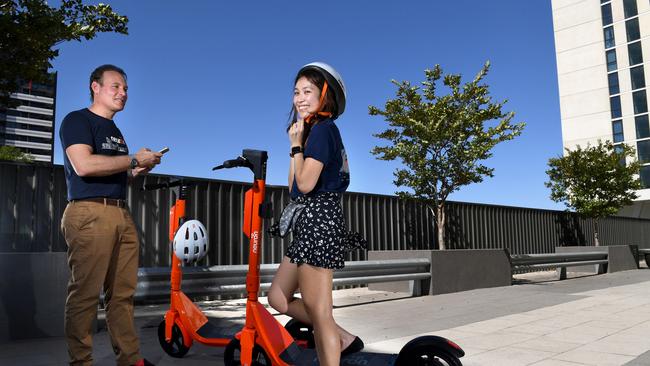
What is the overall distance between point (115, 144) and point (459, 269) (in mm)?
8464

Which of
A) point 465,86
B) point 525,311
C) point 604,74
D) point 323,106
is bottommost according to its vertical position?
point 525,311

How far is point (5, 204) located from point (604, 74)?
5721cm

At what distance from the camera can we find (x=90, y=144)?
331 cm

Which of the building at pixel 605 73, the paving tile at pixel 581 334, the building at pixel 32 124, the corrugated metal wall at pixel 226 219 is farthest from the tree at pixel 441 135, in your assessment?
the building at pixel 32 124

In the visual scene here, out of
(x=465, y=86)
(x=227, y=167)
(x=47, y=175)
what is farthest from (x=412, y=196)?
(x=227, y=167)

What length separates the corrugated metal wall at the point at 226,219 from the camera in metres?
7.54

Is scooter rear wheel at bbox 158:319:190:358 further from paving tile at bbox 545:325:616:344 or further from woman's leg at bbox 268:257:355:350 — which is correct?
paving tile at bbox 545:325:616:344

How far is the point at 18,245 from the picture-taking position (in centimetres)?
745

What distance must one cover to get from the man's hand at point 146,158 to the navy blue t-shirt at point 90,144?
22cm

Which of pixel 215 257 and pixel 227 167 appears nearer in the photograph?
pixel 227 167

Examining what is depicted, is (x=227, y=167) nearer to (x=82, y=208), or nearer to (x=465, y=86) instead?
(x=82, y=208)

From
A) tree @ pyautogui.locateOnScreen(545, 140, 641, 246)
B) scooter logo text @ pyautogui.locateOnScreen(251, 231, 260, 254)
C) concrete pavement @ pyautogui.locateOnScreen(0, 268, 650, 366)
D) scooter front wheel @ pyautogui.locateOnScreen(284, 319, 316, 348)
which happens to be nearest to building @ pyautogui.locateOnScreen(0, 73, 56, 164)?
tree @ pyautogui.locateOnScreen(545, 140, 641, 246)

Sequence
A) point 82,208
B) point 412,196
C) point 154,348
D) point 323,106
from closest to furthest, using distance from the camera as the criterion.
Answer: point 323,106 < point 82,208 < point 154,348 < point 412,196

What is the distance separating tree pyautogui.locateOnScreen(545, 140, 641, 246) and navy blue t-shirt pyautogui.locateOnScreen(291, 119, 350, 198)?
19216 millimetres
